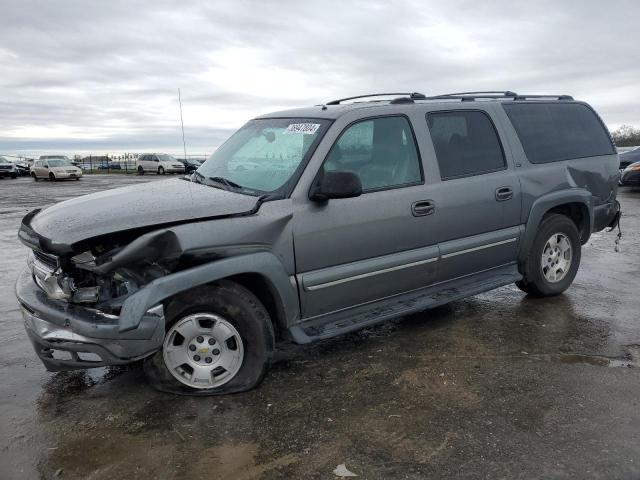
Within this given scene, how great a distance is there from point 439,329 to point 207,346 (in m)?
Answer: 2.17

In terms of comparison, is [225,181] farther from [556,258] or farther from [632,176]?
[632,176]

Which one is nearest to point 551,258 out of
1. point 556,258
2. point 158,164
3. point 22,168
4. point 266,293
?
point 556,258

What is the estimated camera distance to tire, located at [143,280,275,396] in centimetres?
339

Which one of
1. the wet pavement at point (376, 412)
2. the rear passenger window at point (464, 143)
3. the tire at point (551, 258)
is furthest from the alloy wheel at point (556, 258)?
the rear passenger window at point (464, 143)

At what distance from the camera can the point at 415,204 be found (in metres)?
4.25

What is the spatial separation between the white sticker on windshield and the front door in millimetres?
234

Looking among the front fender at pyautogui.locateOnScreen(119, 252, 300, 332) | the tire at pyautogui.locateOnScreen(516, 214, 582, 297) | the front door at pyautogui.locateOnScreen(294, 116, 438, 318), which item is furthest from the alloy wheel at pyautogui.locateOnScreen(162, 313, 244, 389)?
the tire at pyautogui.locateOnScreen(516, 214, 582, 297)

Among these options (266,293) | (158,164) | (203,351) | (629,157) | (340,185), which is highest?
(340,185)

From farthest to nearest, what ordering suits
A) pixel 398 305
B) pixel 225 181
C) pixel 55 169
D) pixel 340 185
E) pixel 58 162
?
pixel 58 162
pixel 55 169
pixel 398 305
pixel 225 181
pixel 340 185

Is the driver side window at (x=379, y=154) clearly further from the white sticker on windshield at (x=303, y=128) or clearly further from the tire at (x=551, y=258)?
the tire at (x=551, y=258)

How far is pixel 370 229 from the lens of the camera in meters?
4.00

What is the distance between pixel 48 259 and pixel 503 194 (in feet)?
11.9

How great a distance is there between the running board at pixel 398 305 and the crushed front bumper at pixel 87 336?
0.98 m

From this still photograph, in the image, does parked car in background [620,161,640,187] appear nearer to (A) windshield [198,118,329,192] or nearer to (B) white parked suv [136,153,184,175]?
(A) windshield [198,118,329,192]
